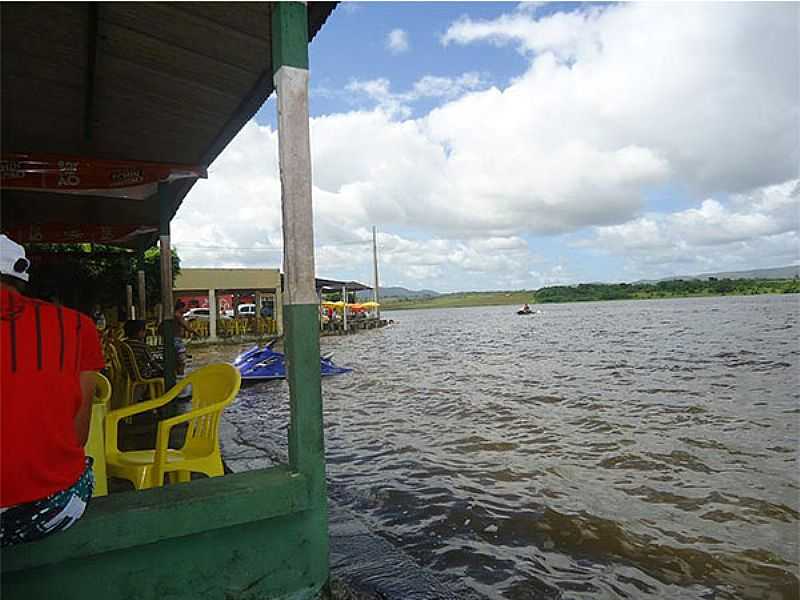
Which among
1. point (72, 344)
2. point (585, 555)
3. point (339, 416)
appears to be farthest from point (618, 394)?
point (72, 344)

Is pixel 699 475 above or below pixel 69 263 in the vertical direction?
below

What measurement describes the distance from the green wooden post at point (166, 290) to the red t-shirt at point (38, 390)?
4916mm

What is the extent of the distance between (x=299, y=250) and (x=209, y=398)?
1439 mm

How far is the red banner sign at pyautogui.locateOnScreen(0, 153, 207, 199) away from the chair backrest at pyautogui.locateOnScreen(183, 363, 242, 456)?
2833 mm

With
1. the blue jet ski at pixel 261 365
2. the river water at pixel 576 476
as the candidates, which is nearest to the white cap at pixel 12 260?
the river water at pixel 576 476

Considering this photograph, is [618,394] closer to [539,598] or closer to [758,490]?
[758,490]

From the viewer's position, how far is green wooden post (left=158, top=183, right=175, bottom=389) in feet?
21.4

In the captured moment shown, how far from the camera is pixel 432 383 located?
14461 mm

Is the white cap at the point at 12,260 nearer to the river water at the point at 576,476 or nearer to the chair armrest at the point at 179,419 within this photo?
the chair armrest at the point at 179,419

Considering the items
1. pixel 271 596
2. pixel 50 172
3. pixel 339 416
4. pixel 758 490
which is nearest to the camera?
pixel 271 596

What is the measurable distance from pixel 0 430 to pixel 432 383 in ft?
42.8

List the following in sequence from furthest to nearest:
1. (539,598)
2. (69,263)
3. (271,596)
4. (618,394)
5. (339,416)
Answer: (618,394) → (69,263) → (339,416) → (539,598) → (271,596)

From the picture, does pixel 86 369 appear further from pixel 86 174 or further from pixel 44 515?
pixel 86 174

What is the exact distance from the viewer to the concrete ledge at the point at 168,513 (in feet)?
6.61
